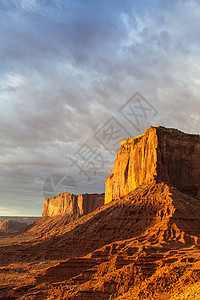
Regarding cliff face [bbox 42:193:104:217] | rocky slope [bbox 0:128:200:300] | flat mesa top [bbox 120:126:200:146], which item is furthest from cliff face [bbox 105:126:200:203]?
cliff face [bbox 42:193:104:217]

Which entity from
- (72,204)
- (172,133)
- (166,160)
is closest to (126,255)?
(166,160)

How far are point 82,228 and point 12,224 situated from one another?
150189 millimetres

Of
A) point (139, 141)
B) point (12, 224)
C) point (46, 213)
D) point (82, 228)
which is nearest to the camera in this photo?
point (82, 228)

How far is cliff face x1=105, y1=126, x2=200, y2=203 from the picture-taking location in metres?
66.2

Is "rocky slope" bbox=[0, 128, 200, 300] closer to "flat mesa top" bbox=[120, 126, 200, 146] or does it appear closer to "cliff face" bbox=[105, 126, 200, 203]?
"cliff face" bbox=[105, 126, 200, 203]

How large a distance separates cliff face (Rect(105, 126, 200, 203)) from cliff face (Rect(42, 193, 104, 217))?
172 feet

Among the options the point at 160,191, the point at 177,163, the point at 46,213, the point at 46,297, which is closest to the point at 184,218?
the point at 160,191

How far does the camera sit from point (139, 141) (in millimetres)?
75062

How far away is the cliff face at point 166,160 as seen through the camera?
66.2 meters

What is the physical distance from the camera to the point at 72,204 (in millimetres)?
138125

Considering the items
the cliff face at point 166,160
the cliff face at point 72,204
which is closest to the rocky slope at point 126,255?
the cliff face at point 166,160

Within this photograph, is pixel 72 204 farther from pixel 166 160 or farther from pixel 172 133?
pixel 172 133

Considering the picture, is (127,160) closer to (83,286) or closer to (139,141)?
(139,141)

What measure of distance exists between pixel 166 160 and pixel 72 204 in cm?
8135
